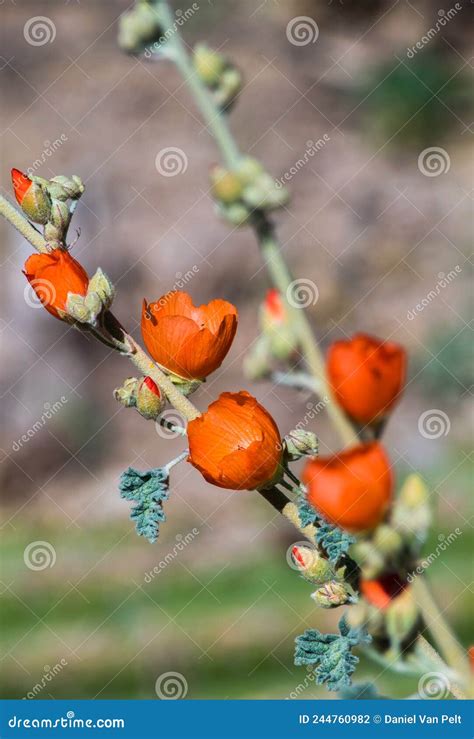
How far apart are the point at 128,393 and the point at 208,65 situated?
15 centimetres

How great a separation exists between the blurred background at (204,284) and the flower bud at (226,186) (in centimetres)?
164

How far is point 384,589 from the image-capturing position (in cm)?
40

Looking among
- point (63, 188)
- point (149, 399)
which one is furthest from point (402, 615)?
point (63, 188)

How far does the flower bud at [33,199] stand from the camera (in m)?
0.45

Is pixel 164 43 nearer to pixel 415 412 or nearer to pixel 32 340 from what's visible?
pixel 415 412

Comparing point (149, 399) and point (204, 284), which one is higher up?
point (149, 399)

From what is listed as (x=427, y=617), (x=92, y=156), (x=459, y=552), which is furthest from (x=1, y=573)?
(x=427, y=617)

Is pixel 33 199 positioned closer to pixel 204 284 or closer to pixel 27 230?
pixel 27 230

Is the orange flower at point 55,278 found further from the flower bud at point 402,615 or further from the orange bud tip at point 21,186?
the flower bud at point 402,615

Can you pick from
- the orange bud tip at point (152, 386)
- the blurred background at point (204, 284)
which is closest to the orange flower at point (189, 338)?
the orange bud tip at point (152, 386)

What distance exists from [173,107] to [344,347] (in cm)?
266

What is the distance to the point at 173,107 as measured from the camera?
9.50 ft

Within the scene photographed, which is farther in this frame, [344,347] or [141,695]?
[141,695]

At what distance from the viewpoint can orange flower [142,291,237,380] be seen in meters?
0.44
